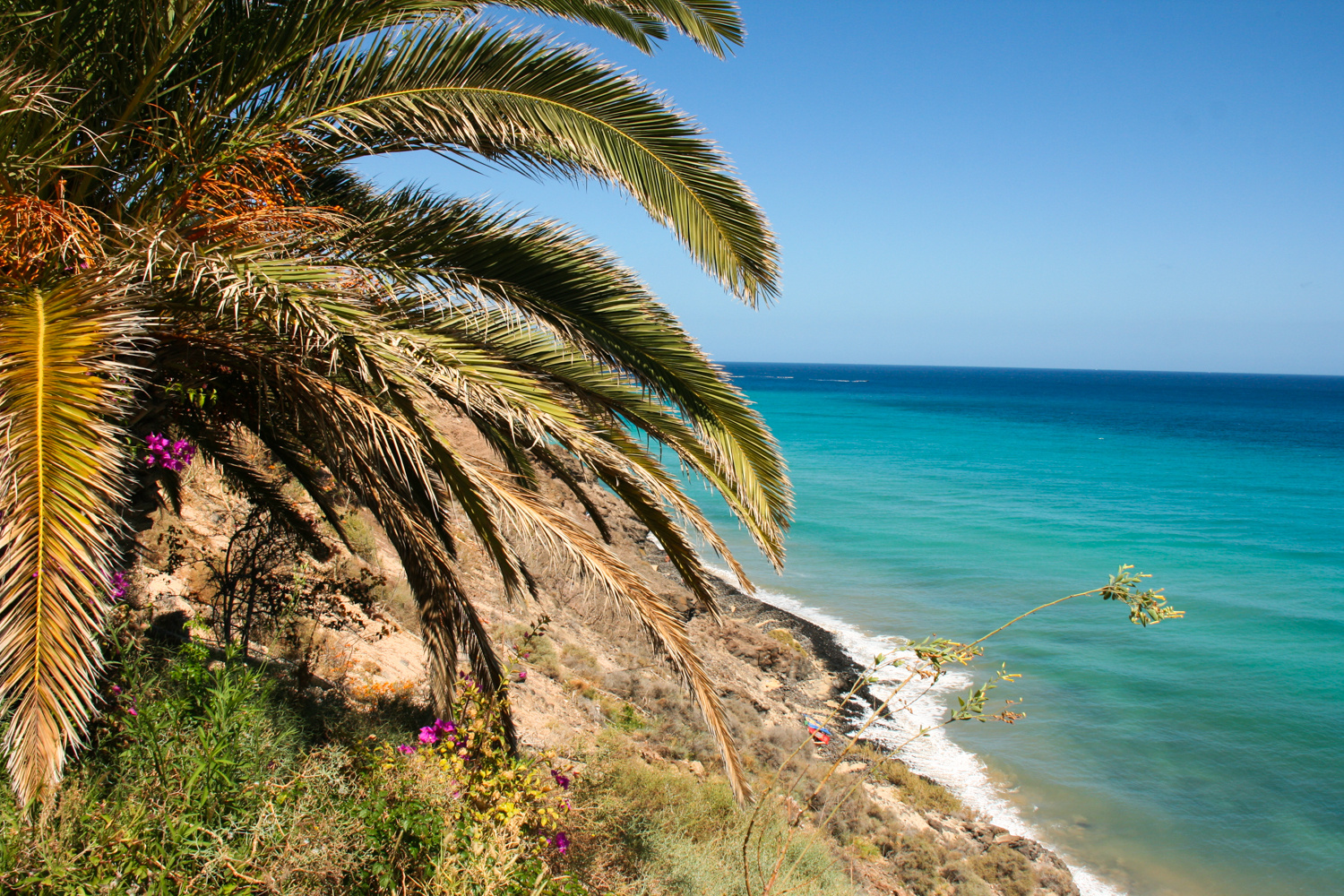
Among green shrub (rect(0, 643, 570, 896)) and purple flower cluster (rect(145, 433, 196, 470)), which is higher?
purple flower cluster (rect(145, 433, 196, 470))

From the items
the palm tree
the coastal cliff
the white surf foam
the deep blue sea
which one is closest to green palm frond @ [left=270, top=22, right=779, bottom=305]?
the palm tree

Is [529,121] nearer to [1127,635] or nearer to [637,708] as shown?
[637,708]

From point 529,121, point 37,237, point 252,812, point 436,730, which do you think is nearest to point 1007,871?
point 436,730

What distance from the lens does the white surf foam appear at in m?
8.61

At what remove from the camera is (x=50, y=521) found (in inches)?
91.4

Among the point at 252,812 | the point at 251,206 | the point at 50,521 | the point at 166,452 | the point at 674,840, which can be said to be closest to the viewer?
the point at 50,521

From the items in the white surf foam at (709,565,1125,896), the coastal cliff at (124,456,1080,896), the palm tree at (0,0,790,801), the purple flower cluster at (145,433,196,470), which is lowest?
the white surf foam at (709,565,1125,896)

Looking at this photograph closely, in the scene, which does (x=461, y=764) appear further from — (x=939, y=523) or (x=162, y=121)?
(x=939, y=523)

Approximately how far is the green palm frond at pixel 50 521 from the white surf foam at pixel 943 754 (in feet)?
18.9

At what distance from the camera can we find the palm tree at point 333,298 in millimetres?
2482

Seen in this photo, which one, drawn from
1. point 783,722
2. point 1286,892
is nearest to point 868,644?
point 783,722

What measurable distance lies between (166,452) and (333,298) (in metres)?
1.67

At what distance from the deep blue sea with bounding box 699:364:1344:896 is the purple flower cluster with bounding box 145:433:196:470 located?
352 inches

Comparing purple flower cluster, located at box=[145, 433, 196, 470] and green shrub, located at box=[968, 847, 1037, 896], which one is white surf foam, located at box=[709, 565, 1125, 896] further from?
purple flower cluster, located at box=[145, 433, 196, 470]
